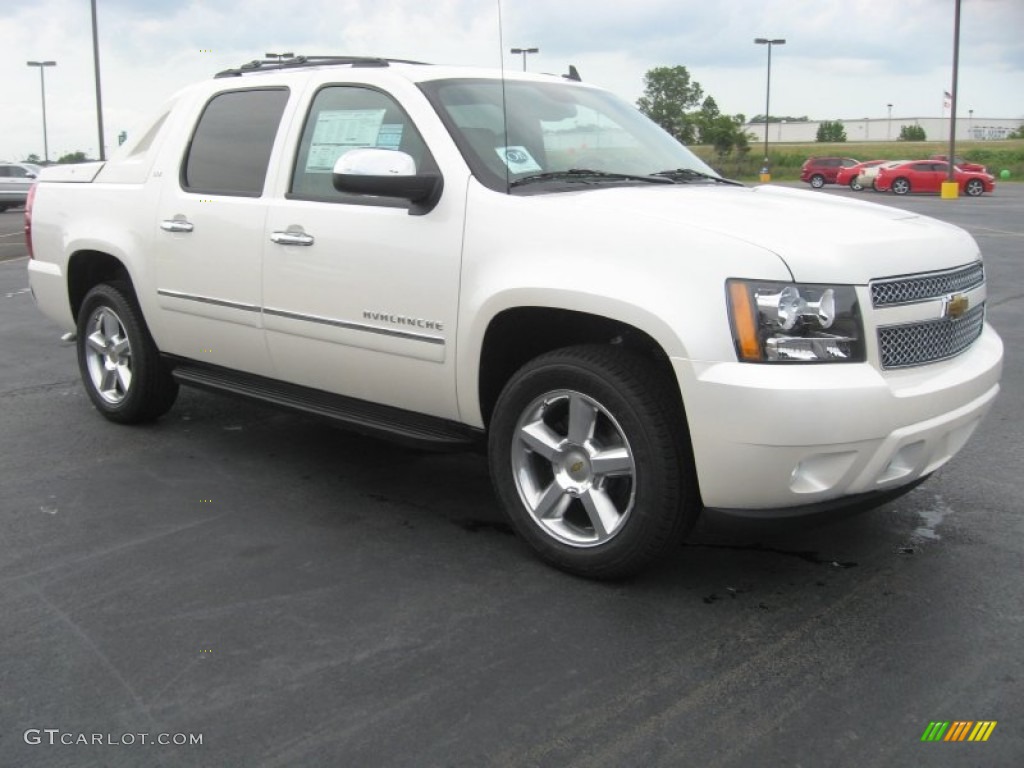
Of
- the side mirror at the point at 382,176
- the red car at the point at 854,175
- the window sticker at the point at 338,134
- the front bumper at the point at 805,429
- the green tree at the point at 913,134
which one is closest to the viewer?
the front bumper at the point at 805,429

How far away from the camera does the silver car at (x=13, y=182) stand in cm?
3177

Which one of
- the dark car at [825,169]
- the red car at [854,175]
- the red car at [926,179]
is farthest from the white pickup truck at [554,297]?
the dark car at [825,169]

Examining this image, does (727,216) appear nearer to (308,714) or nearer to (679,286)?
(679,286)

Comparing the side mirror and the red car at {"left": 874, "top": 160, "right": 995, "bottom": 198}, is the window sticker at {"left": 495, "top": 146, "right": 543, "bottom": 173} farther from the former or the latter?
the red car at {"left": 874, "top": 160, "right": 995, "bottom": 198}

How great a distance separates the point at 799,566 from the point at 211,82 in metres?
3.71

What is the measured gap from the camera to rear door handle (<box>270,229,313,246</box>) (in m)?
4.37

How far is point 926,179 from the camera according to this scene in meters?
38.6

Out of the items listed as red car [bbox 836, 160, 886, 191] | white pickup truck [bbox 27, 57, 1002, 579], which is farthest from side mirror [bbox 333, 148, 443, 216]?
red car [bbox 836, 160, 886, 191]

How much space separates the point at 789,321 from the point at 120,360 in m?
4.00

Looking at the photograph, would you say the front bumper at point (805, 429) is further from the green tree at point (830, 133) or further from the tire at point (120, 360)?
the green tree at point (830, 133)

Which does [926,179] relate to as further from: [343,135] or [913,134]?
[913,134]

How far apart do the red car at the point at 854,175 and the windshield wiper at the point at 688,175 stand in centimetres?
3953

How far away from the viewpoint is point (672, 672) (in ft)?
10.0

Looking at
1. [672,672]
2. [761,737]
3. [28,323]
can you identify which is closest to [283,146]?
[672,672]
